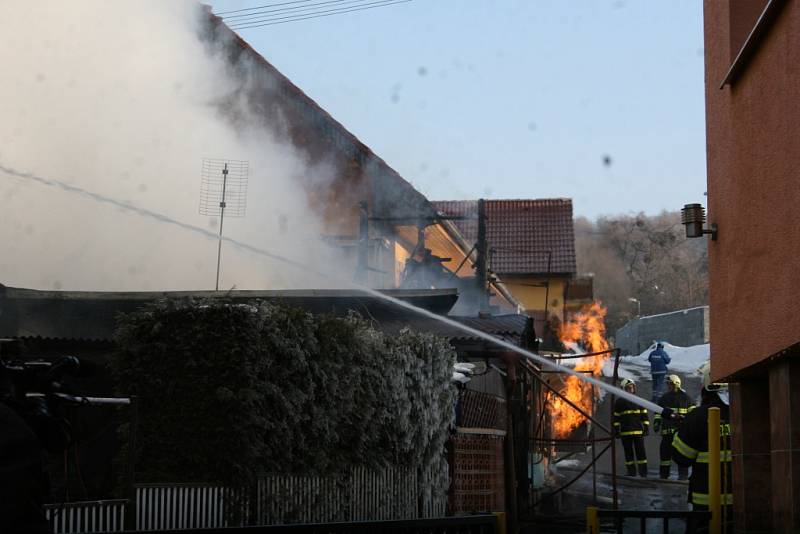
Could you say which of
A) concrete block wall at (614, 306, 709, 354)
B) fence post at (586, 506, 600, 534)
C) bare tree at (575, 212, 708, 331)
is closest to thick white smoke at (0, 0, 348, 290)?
fence post at (586, 506, 600, 534)

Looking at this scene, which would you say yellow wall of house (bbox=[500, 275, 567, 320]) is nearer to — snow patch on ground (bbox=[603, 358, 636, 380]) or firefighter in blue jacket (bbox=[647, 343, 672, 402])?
snow patch on ground (bbox=[603, 358, 636, 380])

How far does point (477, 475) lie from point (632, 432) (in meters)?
6.31

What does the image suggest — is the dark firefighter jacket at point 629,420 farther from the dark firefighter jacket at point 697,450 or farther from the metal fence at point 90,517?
the metal fence at point 90,517

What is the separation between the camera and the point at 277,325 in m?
8.22

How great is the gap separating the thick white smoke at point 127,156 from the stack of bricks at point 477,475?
8.96 meters

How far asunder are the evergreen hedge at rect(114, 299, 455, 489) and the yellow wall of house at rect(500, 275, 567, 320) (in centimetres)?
2736

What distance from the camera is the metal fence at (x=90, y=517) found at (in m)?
5.86

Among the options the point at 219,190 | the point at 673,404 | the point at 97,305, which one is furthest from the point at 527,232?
the point at 97,305

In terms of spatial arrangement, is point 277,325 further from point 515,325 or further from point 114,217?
point 114,217

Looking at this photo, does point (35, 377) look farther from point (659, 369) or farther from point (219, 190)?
point (659, 369)

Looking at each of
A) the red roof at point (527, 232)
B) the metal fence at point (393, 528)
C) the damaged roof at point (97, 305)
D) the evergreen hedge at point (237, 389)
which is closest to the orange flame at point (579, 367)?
the red roof at point (527, 232)

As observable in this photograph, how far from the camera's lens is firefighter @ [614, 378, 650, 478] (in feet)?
55.2

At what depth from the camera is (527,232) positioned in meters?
36.7

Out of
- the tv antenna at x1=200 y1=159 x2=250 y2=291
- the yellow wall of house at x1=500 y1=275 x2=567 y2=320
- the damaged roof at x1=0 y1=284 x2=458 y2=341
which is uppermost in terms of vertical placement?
the yellow wall of house at x1=500 y1=275 x2=567 y2=320
